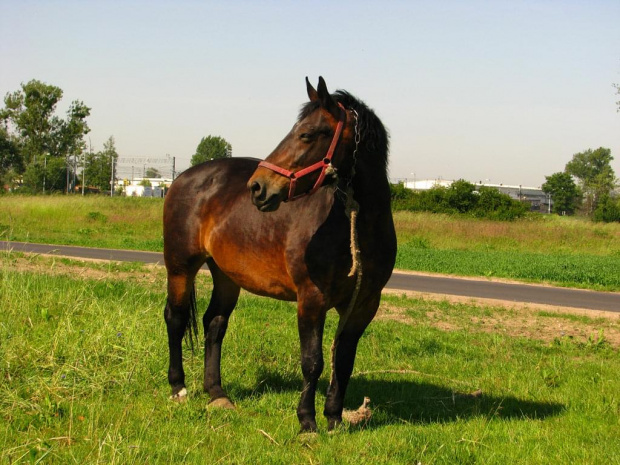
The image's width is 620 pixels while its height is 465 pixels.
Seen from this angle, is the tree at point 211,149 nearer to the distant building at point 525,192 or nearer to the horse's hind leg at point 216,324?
the distant building at point 525,192

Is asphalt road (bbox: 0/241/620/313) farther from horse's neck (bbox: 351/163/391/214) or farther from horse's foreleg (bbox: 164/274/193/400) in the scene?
horse's neck (bbox: 351/163/391/214)

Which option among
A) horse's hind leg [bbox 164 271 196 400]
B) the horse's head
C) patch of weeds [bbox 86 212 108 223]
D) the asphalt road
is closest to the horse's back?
horse's hind leg [bbox 164 271 196 400]

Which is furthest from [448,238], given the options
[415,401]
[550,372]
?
[415,401]

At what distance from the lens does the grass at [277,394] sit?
14.3ft

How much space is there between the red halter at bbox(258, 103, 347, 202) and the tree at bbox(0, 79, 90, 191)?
5624 centimetres

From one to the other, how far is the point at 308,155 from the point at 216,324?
8.24 ft

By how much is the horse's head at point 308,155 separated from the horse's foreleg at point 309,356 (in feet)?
2.80

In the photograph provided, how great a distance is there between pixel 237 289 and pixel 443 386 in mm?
2221

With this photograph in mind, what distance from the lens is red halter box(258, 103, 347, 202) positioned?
4.40 meters

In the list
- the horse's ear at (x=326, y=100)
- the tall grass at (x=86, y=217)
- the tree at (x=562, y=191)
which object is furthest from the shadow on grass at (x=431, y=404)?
the tree at (x=562, y=191)

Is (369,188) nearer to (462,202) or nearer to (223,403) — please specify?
(223,403)

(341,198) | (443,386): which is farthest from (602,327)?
(341,198)

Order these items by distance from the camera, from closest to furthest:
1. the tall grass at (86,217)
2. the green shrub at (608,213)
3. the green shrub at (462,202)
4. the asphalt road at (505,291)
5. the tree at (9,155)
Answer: the asphalt road at (505,291) < the tall grass at (86,217) < the green shrub at (462,202) < the green shrub at (608,213) < the tree at (9,155)

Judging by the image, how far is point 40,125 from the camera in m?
60.5
